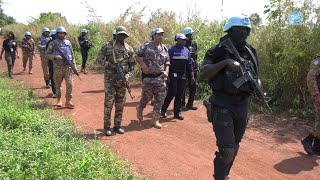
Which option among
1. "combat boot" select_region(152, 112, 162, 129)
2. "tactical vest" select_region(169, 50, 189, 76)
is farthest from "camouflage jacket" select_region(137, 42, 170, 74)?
"combat boot" select_region(152, 112, 162, 129)

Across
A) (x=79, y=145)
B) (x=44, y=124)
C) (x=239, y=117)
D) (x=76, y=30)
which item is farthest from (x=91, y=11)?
(x=239, y=117)

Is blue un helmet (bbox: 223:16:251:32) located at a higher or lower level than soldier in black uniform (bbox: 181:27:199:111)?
higher

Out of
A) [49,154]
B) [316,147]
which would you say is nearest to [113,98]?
[49,154]

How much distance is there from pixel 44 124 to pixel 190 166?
2640 mm

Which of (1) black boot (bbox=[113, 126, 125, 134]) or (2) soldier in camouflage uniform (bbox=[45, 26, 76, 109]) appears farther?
(2) soldier in camouflage uniform (bbox=[45, 26, 76, 109])

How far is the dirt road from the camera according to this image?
5016 mm

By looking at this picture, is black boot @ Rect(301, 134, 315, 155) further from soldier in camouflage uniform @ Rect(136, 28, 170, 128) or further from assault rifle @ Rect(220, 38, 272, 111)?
soldier in camouflage uniform @ Rect(136, 28, 170, 128)

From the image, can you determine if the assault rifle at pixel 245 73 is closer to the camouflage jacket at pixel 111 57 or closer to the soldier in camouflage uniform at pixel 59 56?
the camouflage jacket at pixel 111 57

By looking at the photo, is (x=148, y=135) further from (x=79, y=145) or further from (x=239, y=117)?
(x=239, y=117)

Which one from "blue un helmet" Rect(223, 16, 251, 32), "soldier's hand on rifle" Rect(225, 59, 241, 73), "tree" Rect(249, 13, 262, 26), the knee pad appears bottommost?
the knee pad

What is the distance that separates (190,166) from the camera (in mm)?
5117

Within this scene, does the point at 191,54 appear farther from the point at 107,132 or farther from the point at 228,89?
the point at 228,89

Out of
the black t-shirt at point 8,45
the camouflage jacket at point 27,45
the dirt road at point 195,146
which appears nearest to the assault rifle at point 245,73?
the dirt road at point 195,146

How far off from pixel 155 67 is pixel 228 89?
3.19 meters
